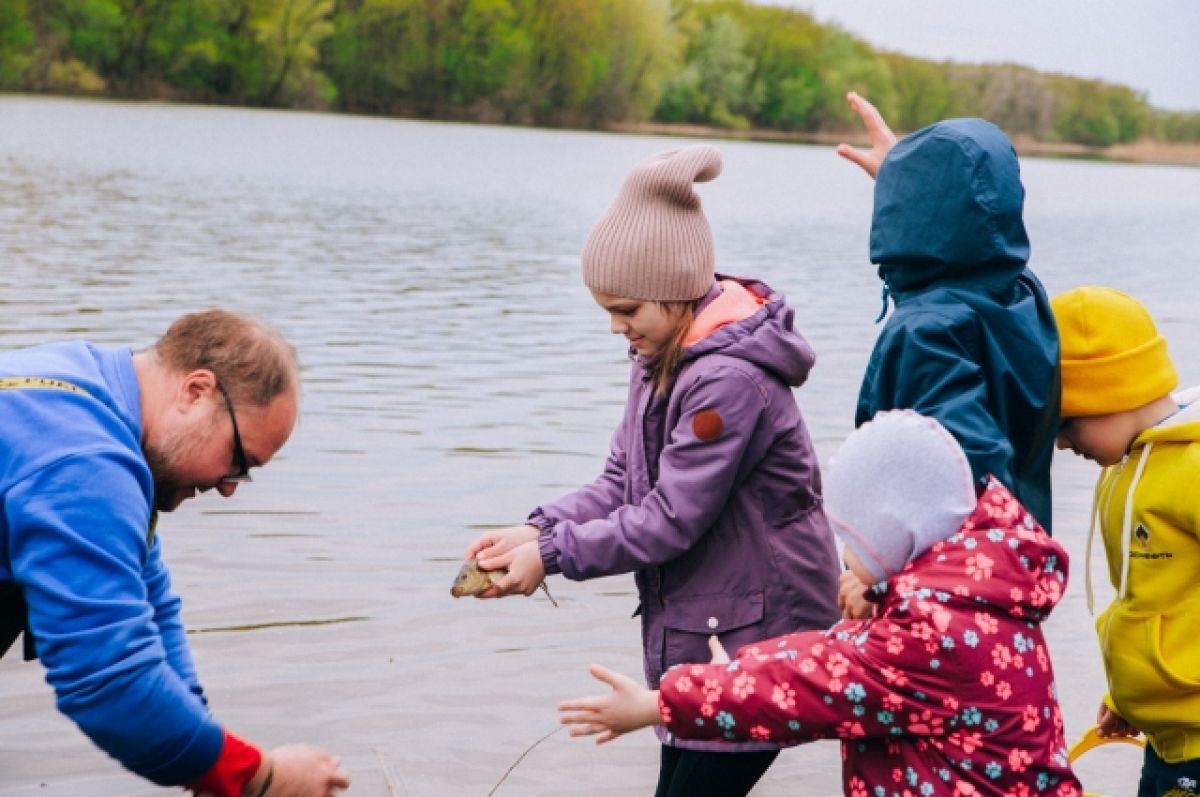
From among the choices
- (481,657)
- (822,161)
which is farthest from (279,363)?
(822,161)

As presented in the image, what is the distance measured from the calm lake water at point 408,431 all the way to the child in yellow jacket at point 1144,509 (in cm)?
152

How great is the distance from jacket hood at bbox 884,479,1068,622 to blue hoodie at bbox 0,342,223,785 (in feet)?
3.89

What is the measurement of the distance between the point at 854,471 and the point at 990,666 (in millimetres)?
370

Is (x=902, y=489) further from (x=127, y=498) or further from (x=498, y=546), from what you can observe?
(x=127, y=498)

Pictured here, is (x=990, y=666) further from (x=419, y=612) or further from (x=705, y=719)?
(x=419, y=612)

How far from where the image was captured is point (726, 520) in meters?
3.22

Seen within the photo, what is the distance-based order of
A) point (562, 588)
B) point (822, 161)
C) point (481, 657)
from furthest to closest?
point (822, 161) → point (562, 588) → point (481, 657)

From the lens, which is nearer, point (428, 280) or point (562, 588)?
point (562, 588)

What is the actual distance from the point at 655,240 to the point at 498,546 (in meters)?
0.73

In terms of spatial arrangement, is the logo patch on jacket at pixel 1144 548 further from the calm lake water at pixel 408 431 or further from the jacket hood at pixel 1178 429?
the calm lake water at pixel 408 431

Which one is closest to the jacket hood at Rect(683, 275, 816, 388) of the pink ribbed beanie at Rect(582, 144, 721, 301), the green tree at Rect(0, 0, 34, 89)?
the pink ribbed beanie at Rect(582, 144, 721, 301)

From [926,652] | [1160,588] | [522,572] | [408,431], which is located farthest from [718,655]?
[408,431]

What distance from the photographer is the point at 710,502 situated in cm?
314

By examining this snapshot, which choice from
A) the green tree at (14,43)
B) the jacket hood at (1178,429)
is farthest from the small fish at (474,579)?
the green tree at (14,43)
